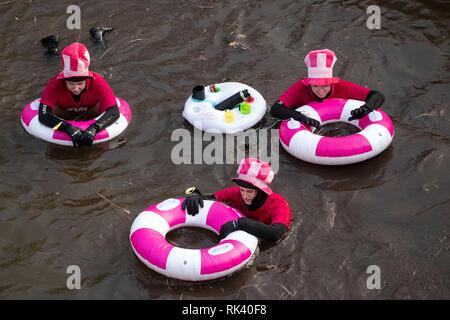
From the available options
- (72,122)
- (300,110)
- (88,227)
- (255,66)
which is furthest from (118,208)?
(255,66)

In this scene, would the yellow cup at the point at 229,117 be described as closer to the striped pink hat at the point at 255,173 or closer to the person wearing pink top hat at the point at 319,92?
the person wearing pink top hat at the point at 319,92

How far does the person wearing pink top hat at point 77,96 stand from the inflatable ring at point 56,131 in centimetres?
7

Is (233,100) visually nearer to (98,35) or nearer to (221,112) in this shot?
(221,112)

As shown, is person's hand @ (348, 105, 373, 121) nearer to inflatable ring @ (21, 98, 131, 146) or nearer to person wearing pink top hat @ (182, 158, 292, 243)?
person wearing pink top hat @ (182, 158, 292, 243)

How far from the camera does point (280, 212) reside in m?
5.61

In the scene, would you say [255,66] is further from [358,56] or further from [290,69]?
[358,56]

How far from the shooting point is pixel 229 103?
7.36 meters

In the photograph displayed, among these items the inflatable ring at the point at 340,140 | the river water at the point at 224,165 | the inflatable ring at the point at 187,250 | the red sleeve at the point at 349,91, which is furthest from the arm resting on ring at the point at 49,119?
the red sleeve at the point at 349,91

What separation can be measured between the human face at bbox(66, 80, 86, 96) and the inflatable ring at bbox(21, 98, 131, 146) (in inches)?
15.8

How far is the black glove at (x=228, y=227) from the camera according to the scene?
549cm

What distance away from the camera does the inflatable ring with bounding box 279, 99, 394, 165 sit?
256 inches

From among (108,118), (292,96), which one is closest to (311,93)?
(292,96)

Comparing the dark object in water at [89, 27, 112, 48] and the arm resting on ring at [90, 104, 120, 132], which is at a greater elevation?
the dark object in water at [89, 27, 112, 48]

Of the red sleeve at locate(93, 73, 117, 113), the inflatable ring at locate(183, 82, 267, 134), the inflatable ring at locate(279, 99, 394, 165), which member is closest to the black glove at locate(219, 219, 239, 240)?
the inflatable ring at locate(279, 99, 394, 165)
